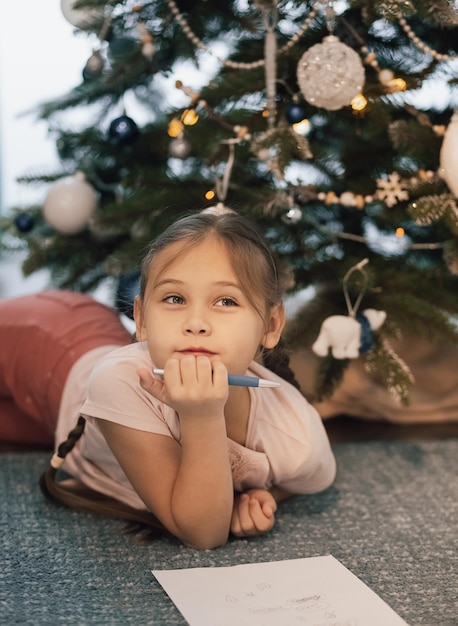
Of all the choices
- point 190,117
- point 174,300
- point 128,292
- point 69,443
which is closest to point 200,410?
point 174,300

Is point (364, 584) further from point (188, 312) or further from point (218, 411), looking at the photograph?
point (188, 312)

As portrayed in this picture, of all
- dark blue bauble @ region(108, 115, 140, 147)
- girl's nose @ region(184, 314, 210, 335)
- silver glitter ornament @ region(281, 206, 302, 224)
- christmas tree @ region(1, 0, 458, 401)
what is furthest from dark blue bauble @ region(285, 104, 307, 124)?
girl's nose @ region(184, 314, 210, 335)

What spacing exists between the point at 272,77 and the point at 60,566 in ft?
2.60

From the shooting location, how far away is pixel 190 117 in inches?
55.2

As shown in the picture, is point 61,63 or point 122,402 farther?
point 61,63

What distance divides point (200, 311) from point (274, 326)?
0.14m

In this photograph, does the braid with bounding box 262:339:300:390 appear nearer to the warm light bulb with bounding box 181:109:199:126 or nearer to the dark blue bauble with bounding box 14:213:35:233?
the warm light bulb with bounding box 181:109:199:126

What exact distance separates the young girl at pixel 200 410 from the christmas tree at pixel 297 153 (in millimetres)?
226

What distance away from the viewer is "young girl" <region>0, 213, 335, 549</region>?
0.95 m

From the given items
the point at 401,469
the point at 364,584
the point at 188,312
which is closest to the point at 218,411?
the point at 188,312

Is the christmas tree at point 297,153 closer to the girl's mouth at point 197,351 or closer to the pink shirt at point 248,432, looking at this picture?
the pink shirt at point 248,432

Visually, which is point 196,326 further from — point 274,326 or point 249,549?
point 249,549

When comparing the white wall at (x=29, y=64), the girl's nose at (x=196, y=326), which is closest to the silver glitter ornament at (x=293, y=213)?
the girl's nose at (x=196, y=326)

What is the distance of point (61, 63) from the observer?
318 cm
